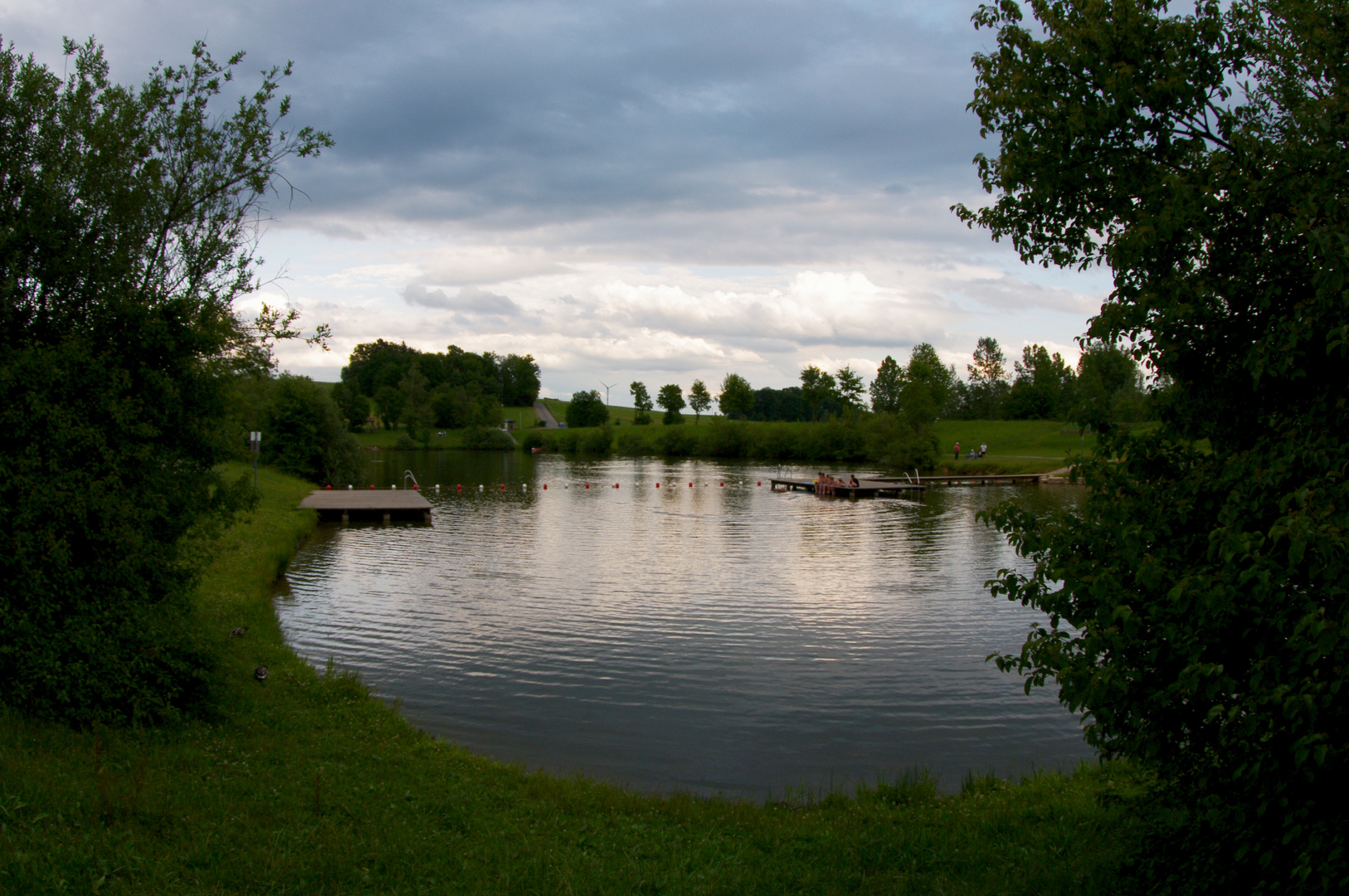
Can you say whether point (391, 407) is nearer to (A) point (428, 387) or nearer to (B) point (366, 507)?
(A) point (428, 387)

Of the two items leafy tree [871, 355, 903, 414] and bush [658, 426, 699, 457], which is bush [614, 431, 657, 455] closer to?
bush [658, 426, 699, 457]

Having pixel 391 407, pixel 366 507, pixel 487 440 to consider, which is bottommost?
pixel 366 507

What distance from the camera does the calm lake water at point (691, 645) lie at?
11.8 m

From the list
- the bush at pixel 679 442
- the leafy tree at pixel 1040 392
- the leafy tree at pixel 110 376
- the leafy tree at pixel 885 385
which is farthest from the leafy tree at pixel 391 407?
the leafy tree at pixel 110 376

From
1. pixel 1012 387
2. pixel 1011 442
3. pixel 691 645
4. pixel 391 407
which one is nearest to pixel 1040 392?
pixel 1012 387

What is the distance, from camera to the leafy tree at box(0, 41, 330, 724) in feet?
27.1

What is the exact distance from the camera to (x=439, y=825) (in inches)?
289

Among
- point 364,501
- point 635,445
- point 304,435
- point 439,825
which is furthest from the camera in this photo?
point 635,445

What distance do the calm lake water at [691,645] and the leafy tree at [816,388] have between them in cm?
10499

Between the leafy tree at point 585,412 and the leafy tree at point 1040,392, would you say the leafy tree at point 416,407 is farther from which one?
the leafy tree at point 1040,392

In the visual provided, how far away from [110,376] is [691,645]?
11335 millimetres

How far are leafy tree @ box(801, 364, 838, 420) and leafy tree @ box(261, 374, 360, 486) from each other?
98.4 meters

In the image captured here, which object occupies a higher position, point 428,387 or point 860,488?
point 428,387

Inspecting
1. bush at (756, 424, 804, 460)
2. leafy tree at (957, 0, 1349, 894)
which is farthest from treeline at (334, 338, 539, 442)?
leafy tree at (957, 0, 1349, 894)
